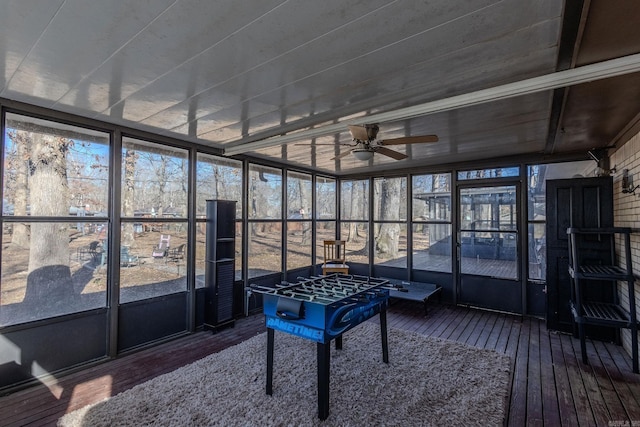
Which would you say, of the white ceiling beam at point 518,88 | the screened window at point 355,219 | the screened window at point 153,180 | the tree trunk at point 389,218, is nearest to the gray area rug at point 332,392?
the screened window at point 153,180

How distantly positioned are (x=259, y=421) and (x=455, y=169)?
5029 millimetres

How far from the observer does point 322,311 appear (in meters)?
2.40

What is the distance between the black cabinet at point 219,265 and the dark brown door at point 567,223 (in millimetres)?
4471

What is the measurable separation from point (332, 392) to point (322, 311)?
916 mm

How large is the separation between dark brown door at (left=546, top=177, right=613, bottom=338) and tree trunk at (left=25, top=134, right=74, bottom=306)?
19.4ft

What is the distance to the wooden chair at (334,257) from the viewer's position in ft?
20.1

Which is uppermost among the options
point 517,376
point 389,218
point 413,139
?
point 413,139

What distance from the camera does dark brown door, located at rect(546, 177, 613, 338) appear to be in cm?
392

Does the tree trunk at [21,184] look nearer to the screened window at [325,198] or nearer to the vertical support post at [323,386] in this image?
the vertical support post at [323,386]

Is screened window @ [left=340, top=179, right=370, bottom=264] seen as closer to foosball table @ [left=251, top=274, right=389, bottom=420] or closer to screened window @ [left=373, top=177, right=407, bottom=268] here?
screened window @ [left=373, top=177, right=407, bottom=268]

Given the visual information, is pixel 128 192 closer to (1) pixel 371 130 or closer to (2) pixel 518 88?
(1) pixel 371 130

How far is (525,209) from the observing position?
501 centimetres

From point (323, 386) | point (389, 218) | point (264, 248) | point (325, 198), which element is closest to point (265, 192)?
point (264, 248)

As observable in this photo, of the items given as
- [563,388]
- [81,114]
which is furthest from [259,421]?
[81,114]
